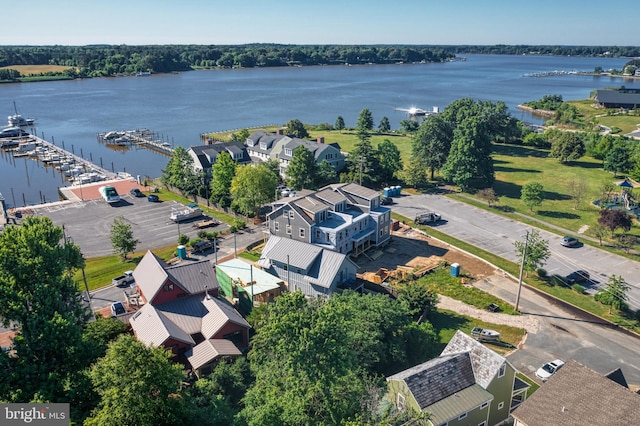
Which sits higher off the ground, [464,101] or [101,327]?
[464,101]

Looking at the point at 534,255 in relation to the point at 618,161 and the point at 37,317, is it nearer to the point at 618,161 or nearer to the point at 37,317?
the point at 37,317

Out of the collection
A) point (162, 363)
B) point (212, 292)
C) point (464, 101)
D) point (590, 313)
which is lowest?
point (590, 313)

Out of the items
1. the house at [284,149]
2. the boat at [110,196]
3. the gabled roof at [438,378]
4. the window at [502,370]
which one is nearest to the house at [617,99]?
the house at [284,149]

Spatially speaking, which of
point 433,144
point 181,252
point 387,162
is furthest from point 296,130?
point 181,252

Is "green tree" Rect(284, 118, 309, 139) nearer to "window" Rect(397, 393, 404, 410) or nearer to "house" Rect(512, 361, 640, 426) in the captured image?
"window" Rect(397, 393, 404, 410)

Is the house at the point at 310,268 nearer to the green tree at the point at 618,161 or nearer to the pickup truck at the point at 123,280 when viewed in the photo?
the pickup truck at the point at 123,280

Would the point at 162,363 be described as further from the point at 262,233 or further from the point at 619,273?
the point at 619,273

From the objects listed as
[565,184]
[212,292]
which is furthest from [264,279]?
[565,184]
